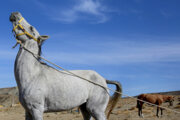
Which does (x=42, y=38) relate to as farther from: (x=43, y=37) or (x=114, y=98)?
(x=114, y=98)

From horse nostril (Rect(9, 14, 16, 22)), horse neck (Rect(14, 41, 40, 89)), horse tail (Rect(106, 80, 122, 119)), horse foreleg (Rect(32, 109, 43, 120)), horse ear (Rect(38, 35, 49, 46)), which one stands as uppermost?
horse nostril (Rect(9, 14, 16, 22))

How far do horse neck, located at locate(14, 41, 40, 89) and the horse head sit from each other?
119mm

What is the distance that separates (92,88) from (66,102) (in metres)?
0.76

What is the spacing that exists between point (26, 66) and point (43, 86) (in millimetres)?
633

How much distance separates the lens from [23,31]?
5066 mm

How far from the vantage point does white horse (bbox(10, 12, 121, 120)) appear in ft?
15.4

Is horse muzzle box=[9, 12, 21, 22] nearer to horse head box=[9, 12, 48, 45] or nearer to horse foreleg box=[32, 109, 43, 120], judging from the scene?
horse head box=[9, 12, 48, 45]

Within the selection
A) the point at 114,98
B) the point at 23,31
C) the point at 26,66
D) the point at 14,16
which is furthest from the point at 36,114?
the point at 14,16

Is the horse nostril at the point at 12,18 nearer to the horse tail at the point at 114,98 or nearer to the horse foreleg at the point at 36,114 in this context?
the horse foreleg at the point at 36,114

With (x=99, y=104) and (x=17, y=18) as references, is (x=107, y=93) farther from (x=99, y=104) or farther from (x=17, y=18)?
(x=17, y=18)

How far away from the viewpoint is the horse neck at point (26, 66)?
486 centimetres

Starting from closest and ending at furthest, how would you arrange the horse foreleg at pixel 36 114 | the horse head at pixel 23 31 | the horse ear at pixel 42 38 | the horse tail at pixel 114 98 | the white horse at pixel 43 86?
1. the horse foreleg at pixel 36 114
2. the white horse at pixel 43 86
3. the horse head at pixel 23 31
4. the horse ear at pixel 42 38
5. the horse tail at pixel 114 98

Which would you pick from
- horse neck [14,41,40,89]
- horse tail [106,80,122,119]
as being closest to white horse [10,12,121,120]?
horse neck [14,41,40,89]

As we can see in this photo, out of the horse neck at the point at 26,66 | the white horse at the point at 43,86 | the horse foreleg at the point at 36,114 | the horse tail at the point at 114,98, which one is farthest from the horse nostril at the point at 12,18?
the horse tail at the point at 114,98
